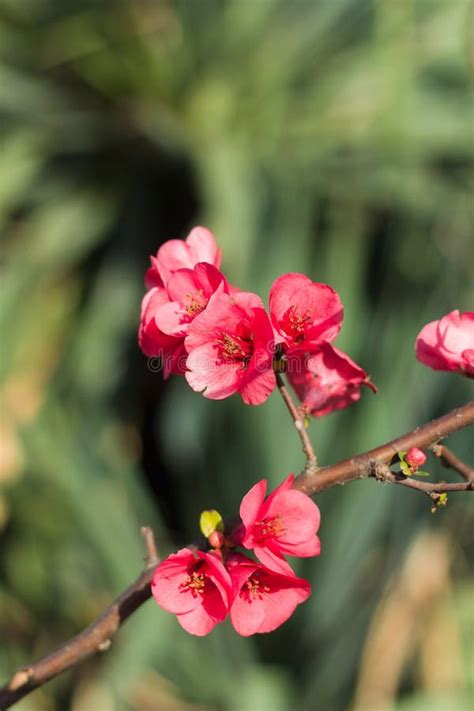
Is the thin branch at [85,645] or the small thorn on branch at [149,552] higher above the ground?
the small thorn on branch at [149,552]

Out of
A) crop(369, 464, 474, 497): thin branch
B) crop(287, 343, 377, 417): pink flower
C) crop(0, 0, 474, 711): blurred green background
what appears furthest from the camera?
crop(0, 0, 474, 711): blurred green background

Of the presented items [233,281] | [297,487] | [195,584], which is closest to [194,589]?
[195,584]

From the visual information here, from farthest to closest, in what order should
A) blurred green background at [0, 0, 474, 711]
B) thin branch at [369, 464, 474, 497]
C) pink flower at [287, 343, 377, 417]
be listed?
1. blurred green background at [0, 0, 474, 711]
2. pink flower at [287, 343, 377, 417]
3. thin branch at [369, 464, 474, 497]

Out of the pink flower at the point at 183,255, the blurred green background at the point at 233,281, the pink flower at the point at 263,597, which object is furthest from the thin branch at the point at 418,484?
the blurred green background at the point at 233,281

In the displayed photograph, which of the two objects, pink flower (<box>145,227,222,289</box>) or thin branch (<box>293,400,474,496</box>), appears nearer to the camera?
thin branch (<box>293,400,474,496</box>)

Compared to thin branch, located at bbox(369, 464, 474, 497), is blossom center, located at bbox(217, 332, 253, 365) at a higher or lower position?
higher

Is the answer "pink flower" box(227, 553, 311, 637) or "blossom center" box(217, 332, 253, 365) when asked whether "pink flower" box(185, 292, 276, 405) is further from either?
"pink flower" box(227, 553, 311, 637)

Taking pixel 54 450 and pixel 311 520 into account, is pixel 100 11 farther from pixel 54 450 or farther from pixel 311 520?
pixel 311 520

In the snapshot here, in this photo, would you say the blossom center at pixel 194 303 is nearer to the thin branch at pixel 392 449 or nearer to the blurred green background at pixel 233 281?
the thin branch at pixel 392 449

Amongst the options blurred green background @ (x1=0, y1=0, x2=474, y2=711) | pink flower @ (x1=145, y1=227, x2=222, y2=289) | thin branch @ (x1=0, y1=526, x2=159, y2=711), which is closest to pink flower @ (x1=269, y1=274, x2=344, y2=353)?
pink flower @ (x1=145, y1=227, x2=222, y2=289)

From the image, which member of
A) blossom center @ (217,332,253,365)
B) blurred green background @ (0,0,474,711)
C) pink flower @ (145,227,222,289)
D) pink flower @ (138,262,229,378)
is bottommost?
blurred green background @ (0,0,474,711)
